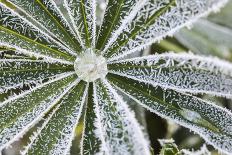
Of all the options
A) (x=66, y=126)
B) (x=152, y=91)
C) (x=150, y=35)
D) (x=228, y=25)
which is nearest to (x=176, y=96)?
(x=152, y=91)

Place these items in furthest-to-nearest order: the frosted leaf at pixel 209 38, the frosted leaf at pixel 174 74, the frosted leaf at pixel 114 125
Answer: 1. the frosted leaf at pixel 209 38
2. the frosted leaf at pixel 174 74
3. the frosted leaf at pixel 114 125

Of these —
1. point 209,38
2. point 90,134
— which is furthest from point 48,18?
point 209,38

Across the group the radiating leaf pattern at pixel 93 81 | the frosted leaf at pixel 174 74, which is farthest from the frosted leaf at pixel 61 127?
the frosted leaf at pixel 174 74

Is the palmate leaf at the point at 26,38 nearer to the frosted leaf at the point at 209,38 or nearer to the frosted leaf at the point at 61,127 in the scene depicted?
the frosted leaf at the point at 61,127

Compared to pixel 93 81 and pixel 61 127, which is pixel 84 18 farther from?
pixel 61 127

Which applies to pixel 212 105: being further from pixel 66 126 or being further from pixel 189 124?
pixel 66 126

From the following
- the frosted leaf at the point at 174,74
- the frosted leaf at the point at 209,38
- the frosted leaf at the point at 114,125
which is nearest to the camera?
the frosted leaf at the point at 114,125

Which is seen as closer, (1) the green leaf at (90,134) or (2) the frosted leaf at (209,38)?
(1) the green leaf at (90,134)
